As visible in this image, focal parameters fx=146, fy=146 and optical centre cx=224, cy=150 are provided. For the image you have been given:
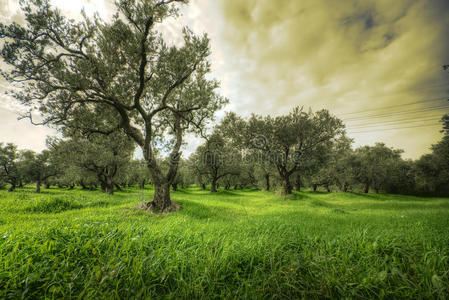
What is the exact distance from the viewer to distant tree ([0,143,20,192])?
→ 3244 centimetres

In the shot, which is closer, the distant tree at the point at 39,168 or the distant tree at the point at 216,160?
the distant tree at the point at 216,160

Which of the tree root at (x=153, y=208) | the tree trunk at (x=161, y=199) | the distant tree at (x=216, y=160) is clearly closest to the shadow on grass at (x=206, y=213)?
the tree root at (x=153, y=208)

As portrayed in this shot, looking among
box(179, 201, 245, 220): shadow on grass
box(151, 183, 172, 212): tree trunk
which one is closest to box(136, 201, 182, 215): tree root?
box(151, 183, 172, 212): tree trunk

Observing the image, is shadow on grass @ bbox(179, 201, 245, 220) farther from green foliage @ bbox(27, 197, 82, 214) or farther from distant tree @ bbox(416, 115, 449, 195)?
distant tree @ bbox(416, 115, 449, 195)

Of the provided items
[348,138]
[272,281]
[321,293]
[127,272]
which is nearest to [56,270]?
[127,272]

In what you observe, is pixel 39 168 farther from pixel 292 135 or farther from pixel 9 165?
pixel 292 135

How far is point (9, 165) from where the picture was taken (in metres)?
34.2

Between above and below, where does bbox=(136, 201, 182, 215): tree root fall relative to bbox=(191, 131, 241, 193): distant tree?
below

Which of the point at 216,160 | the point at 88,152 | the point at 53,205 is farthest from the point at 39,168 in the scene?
the point at 216,160

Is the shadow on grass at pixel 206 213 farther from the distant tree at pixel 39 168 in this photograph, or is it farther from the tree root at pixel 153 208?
the distant tree at pixel 39 168

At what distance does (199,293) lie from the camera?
233 centimetres

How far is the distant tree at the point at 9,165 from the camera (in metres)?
32.4

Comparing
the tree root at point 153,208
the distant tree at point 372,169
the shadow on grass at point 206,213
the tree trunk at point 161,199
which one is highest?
the distant tree at point 372,169

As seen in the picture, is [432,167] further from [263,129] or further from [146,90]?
[146,90]
